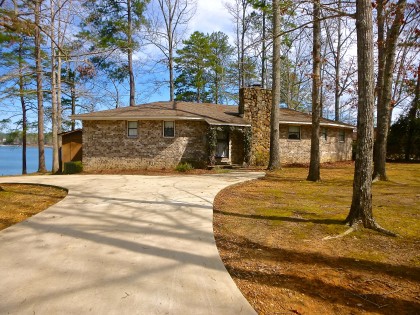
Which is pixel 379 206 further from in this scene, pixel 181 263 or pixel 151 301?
pixel 151 301

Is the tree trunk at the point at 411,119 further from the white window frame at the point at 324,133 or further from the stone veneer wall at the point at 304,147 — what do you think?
the white window frame at the point at 324,133

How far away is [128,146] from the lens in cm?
1466

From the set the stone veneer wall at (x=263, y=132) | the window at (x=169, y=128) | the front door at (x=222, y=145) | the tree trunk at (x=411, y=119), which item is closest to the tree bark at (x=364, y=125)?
the front door at (x=222, y=145)

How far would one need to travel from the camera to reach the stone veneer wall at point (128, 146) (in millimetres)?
14609

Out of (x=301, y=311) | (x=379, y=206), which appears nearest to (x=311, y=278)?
(x=301, y=311)

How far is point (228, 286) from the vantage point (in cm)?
269

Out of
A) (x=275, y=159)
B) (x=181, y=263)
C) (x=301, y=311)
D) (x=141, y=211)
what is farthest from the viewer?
(x=275, y=159)

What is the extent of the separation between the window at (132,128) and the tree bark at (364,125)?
1223 cm

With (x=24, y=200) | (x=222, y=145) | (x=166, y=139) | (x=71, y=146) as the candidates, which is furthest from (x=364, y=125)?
(x=71, y=146)

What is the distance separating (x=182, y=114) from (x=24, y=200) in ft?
30.8

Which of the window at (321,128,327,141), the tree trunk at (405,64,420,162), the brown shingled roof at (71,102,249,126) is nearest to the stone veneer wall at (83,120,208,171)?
the brown shingled roof at (71,102,249,126)

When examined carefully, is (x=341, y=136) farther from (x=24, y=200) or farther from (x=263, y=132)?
(x=24, y=200)

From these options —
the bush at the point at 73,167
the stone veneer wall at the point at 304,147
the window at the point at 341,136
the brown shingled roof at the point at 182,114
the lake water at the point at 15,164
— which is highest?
the brown shingled roof at the point at 182,114

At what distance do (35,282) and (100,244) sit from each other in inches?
40.6
